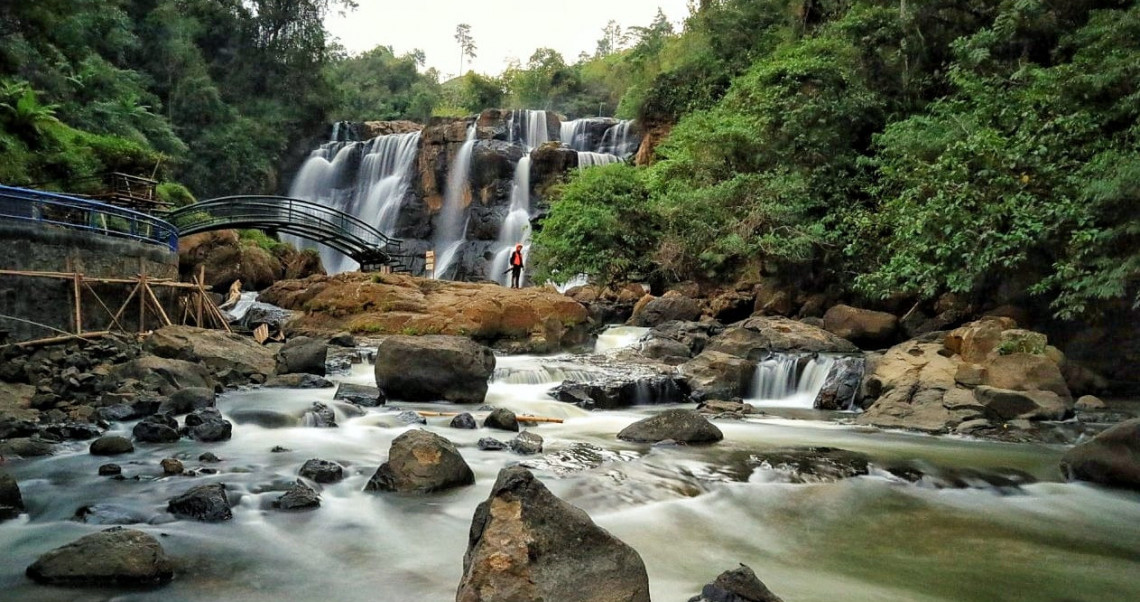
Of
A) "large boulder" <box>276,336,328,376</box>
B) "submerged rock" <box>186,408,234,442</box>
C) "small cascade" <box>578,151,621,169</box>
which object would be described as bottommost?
"submerged rock" <box>186,408,234,442</box>

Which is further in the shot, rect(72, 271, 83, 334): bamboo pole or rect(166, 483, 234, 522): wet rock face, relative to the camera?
rect(72, 271, 83, 334): bamboo pole

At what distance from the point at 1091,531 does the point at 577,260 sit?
17.9 meters

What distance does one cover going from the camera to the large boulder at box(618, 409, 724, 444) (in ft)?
30.7

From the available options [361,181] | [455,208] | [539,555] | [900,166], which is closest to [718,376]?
[900,166]

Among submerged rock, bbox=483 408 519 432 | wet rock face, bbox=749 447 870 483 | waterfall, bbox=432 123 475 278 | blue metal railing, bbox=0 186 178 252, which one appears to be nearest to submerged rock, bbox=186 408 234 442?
submerged rock, bbox=483 408 519 432

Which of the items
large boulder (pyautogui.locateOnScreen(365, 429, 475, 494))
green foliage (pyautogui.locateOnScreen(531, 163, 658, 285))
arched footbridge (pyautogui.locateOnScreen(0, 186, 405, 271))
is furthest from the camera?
green foliage (pyautogui.locateOnScreen(531, 163, 658, 285))

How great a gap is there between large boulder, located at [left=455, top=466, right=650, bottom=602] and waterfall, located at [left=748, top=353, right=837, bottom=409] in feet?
35.3

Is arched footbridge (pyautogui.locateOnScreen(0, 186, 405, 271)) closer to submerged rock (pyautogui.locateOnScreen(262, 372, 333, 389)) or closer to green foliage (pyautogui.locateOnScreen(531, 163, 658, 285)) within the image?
submerged rock (pyautogui.locateOnScreen(262, 372, 333, 389))

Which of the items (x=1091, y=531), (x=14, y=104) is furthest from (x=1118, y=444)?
(x=14, y=104)

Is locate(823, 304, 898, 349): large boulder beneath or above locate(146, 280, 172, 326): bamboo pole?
above

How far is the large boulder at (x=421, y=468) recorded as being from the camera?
6.86 metres

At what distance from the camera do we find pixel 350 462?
8.07 m

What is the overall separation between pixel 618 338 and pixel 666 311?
2160mm

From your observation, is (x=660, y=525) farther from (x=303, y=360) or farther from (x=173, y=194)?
(x=173, y=194)
